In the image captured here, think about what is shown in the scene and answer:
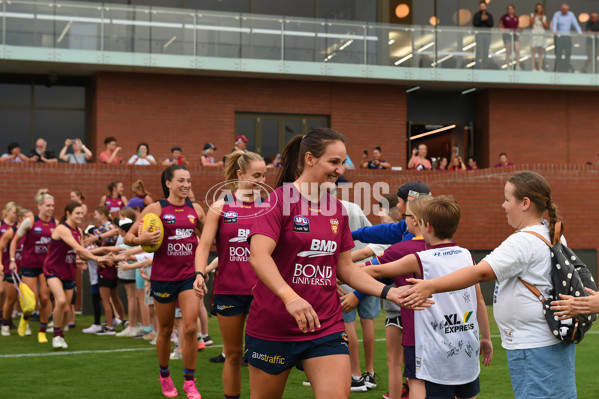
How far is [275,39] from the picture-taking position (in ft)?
74.5

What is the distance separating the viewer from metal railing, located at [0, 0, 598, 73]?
21094 millimetres

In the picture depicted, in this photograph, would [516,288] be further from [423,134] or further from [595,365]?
[423,134]

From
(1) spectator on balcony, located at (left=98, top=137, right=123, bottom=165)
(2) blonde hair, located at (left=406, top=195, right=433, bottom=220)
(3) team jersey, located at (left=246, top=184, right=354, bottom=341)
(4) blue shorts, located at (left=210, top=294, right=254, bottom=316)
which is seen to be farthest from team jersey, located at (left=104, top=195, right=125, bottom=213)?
(3) team jersey, located at (left=246, top=184, right=354, bottom=341)

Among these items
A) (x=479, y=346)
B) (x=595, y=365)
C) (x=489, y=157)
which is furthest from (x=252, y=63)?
(x=479, y=346)

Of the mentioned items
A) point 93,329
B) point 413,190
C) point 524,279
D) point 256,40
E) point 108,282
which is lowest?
point 93,329

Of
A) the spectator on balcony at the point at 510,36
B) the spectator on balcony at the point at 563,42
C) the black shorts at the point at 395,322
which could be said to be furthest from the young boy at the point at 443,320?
the spectator on balcony at the point at 563,42

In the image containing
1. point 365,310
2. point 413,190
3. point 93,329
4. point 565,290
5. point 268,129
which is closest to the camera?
point 565,290

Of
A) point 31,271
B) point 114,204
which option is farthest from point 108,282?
point 114,204

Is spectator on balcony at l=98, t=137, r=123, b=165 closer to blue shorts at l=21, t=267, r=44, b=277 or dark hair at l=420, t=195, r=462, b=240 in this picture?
blue shorts at l=21, t=267, r=44, b=277

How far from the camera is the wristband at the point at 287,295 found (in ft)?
13.1

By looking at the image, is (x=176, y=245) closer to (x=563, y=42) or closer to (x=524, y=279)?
(x=524, y=279)

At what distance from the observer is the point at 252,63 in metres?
22.6

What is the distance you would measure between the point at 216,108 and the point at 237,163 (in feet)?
57.8

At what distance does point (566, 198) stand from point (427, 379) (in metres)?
17.0
